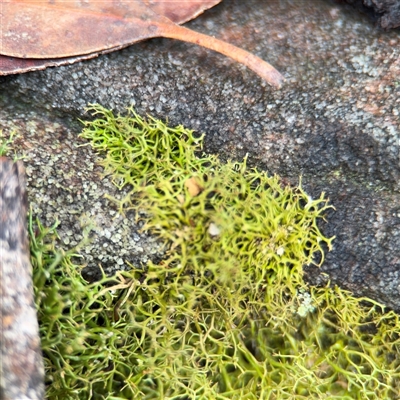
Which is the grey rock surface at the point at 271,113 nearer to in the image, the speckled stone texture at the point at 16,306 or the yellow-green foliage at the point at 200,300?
the yellow-green foliage at the point at 200,300

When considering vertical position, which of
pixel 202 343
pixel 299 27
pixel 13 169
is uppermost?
pixel 299 27

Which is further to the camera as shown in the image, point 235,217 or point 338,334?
point 338,334

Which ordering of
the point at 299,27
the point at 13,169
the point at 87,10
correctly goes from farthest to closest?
the point at 299,27 < the point at 87,10 < the point at 13,169

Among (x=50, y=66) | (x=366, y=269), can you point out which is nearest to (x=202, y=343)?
(x=366, y=269)

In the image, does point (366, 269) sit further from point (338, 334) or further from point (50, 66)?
point (50, 66)

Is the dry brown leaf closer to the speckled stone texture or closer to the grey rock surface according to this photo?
the grey rock surface

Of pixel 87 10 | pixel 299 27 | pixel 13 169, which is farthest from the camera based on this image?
pixel 299 27

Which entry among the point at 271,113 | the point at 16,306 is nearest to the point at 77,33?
the point at 271,113

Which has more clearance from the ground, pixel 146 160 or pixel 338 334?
pixel 146 160

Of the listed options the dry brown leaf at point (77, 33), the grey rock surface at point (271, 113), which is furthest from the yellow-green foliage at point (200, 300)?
the dry brown leaf at point (77, 33)
